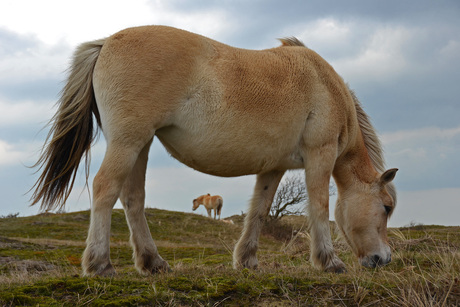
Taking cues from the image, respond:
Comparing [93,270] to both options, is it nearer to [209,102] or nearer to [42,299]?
[42,299]

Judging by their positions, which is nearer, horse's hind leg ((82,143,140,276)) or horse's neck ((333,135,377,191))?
horse's hind leg ((82,143,140,276))

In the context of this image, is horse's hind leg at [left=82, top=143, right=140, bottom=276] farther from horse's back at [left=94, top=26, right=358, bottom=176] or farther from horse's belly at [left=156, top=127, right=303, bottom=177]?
horse's belly at [left=156, top=127, right=303, bottom=177]

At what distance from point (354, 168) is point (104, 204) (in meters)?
3.87

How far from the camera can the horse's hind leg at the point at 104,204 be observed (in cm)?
489

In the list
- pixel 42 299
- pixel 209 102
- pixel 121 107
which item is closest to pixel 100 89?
pixel 121 107

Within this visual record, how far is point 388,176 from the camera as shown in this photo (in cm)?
665

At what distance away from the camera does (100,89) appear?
5297 millimetres

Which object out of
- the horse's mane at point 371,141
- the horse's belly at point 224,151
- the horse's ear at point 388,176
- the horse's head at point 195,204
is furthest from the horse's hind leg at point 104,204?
the horse's head at point 195,204

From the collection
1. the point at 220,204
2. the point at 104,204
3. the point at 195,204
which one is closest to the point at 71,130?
the point at 104,204

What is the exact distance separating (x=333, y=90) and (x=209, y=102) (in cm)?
210

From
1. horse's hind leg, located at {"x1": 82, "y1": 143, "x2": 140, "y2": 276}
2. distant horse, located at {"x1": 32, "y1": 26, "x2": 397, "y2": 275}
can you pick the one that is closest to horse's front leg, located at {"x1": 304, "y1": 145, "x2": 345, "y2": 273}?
distant horse, located at {"x1": 32, "y1": 26, "x2": 397, "y2": 275}

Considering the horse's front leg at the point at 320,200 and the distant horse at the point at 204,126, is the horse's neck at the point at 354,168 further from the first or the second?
the horse's front leg at the point at 320,200

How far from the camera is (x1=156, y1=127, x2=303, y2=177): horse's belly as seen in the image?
5270 millimetres

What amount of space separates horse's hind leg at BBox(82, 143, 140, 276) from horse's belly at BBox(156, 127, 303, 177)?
62cm
